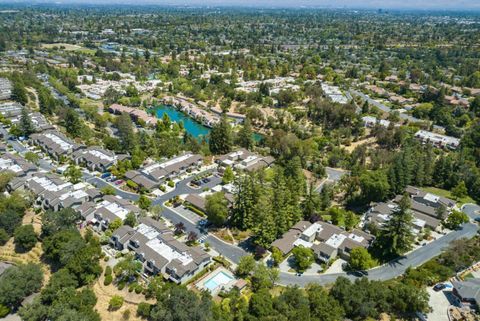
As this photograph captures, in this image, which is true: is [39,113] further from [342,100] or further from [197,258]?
[342,100]

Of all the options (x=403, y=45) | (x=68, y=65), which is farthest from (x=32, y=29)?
(x=403, y=45)

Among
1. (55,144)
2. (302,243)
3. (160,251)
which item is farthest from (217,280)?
(55,144)

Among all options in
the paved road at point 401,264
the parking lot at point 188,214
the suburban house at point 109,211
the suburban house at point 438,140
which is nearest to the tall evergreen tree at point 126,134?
the suburban house at point 109,211

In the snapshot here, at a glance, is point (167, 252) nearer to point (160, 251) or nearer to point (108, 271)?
point (160, 251)

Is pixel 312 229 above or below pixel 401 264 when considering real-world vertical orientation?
above

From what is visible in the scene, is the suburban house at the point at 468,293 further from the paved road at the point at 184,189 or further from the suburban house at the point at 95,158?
the suburban house at the point at 95,158

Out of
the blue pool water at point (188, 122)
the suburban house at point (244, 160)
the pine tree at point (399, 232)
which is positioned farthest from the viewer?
the blue pool water at point (188, 122)

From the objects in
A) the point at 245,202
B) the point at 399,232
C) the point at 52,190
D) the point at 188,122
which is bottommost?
the point at 188,122
